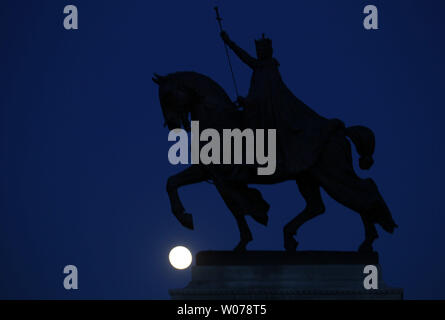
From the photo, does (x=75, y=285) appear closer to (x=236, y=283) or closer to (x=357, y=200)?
(x=236, y=283)

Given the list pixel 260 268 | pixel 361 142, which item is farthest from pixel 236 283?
pixel 361 142

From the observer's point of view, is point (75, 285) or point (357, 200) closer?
point (357, 200)

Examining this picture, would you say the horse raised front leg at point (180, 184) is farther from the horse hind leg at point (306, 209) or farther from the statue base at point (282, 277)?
the horse hind leg at point (306, 209)

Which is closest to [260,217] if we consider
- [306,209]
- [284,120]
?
[306,209]

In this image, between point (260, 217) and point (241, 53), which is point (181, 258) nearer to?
point (260, 217)

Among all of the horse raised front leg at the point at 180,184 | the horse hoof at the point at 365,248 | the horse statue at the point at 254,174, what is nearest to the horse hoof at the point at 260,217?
the horse statue at the point at 254,174

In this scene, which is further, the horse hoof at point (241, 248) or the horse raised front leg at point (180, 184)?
the horse hoof at point (241, 248)

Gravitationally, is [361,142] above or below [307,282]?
above
